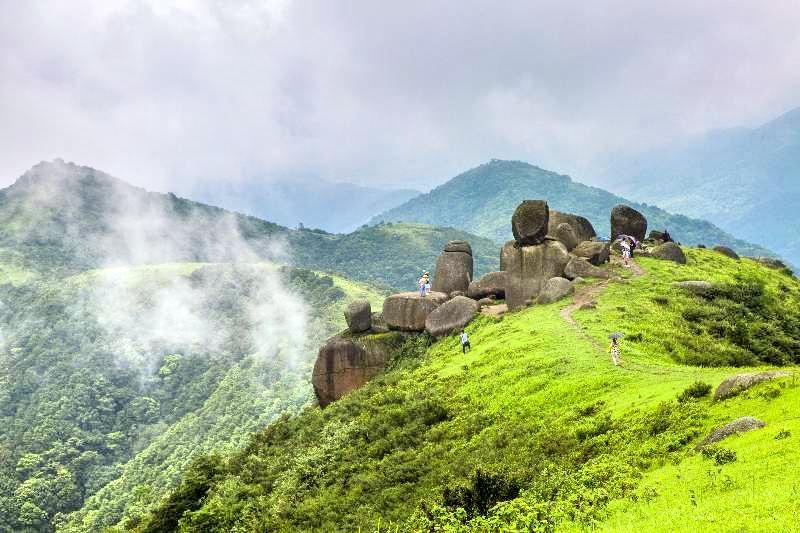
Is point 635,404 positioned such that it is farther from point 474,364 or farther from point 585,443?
point 474,364

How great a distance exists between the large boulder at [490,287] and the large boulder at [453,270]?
2.53m


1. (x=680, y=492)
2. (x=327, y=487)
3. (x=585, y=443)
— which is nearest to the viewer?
(x=680, y=492)

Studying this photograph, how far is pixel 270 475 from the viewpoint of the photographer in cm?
3456

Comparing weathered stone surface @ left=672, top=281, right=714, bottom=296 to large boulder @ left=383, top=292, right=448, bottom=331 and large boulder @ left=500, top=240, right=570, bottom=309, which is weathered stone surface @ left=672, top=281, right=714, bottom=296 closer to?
large boulder @ left=500, top=240, right=570, bottom=309

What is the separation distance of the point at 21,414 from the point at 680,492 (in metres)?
169

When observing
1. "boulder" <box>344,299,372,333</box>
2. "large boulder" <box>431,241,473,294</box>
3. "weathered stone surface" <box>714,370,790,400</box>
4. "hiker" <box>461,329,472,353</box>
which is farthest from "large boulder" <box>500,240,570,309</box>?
"weathered stone surface" <box>714,370,790,400</box>

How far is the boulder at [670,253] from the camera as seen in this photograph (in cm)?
5084

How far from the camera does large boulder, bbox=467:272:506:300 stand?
50.8m

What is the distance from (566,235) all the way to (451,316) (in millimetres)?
11963

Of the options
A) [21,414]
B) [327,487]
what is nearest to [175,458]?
[21,414]

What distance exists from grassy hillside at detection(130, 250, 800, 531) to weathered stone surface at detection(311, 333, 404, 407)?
3.84 meters

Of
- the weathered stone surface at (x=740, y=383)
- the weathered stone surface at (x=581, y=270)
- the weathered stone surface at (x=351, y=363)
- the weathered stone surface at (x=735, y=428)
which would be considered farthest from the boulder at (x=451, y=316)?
the weathered stone surface at (x=735, y=428)

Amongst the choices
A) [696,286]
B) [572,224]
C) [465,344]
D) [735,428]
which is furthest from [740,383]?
[572,224]

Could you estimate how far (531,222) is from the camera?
46.6 m
